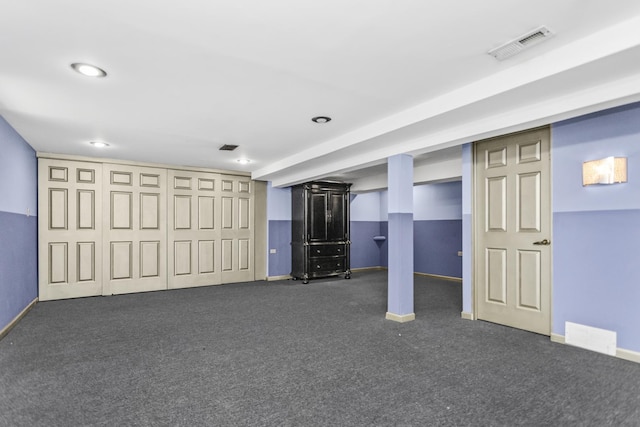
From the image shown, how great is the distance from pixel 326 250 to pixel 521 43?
5.83m

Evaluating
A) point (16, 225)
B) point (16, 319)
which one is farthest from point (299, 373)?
point (16, 225)

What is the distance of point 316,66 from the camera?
104 inches

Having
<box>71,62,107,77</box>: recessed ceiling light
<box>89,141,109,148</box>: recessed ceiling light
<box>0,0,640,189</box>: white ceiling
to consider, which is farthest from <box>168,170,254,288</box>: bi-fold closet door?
<box>71,62,107,77</box>: recessed ceiling light

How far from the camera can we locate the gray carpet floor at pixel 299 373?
2.16 meters

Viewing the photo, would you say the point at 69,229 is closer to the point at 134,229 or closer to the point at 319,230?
the point at 134,229

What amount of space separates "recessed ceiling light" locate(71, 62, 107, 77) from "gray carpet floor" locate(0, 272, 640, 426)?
239 cm

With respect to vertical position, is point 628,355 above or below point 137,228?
below

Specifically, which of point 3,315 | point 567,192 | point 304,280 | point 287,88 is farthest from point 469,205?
point 3,315

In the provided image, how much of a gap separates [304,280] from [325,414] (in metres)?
5.19

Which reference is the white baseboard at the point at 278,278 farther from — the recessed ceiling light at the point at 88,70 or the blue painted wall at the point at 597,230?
the recessed ceiling light at the point at 88,70

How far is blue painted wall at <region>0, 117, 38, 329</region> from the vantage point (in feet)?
12.6

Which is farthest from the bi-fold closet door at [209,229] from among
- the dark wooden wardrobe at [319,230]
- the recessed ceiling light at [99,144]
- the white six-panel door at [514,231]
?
the white six-panel door at [514,231]

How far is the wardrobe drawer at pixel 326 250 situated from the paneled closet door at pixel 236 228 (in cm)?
137

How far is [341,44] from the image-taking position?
2311 millimetres
